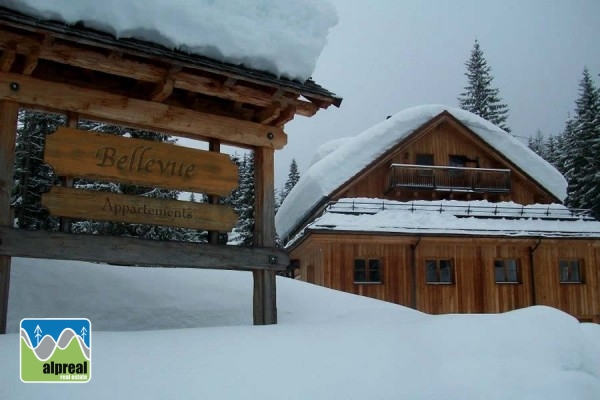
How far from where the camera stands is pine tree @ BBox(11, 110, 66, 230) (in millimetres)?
23239

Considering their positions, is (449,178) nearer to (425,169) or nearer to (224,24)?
(425,169)

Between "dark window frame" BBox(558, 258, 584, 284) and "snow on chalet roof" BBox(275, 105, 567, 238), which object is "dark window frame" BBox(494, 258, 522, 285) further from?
"snow on chalet roof" BBox(275, 105, 567, 238)

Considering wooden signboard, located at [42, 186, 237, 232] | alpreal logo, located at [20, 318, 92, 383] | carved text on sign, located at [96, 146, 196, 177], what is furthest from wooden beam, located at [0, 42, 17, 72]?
alpreal logo, located at [20, 318, 92, 383]

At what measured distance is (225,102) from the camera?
9125mm

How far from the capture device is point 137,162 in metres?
7.85

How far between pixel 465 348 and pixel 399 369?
1.05 m

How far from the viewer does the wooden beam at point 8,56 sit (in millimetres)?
6812

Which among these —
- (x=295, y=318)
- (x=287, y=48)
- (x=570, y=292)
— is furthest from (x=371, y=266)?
(x=287, y=48)

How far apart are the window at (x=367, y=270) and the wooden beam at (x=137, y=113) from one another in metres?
11.8

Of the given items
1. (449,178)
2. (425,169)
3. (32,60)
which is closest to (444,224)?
(425,169)

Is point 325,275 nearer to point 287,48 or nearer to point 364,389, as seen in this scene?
point 287,48

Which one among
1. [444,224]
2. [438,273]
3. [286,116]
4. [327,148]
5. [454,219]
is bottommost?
[438,273]

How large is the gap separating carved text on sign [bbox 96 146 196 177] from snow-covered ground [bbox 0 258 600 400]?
2.15 m

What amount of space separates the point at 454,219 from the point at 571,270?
552 cm
